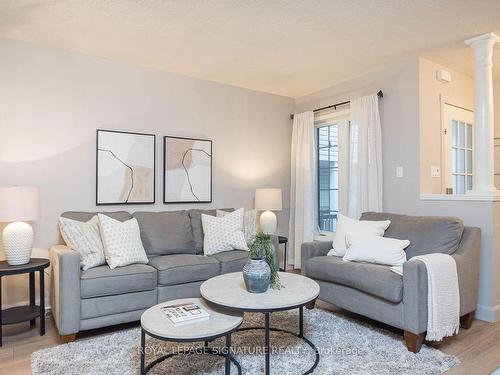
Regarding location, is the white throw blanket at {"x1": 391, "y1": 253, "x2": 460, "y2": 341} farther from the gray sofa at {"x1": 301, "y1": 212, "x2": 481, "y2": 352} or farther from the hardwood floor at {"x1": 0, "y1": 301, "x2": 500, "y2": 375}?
the hardwood floor at {"x1": 0, "y1": 301, "x2": 500, "y2": 375}

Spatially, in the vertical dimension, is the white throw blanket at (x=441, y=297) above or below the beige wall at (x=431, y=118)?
below

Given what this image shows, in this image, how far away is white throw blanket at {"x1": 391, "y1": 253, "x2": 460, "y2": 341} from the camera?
7.58 feet

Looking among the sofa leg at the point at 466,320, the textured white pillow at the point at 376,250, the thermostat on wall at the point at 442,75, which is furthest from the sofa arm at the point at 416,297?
the thermostat on wall at the point at 442,75

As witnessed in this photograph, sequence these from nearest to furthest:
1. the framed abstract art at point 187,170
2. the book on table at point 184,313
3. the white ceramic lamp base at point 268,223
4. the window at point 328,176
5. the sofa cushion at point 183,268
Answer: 1. the book on table at point 184,313
2. the sofa cushion at point 183,268
3. the framed abstract art at point 187,170
4. the white ceramic lamp base at point 268,223
5. the window at point 328,176

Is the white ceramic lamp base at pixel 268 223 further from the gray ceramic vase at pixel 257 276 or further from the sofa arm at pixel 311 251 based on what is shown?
the gray ceramic vase at pixel 257 276

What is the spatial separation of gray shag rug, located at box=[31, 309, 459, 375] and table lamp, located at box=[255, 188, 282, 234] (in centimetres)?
156

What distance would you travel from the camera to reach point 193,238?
3559mm

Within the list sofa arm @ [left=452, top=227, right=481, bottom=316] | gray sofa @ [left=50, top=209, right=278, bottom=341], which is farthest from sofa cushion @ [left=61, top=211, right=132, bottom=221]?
sofa arm @ [left=452, top=227, right=481, bottom=316]

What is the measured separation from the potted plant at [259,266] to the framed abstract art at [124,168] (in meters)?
1.88

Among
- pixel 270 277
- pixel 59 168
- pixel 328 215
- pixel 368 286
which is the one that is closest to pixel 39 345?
pixel 59 168

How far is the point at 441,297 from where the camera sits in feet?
7.68

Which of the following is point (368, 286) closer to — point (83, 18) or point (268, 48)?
point (268, 48)

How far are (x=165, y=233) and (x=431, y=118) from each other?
2.99 meters

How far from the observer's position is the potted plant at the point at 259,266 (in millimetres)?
2152
